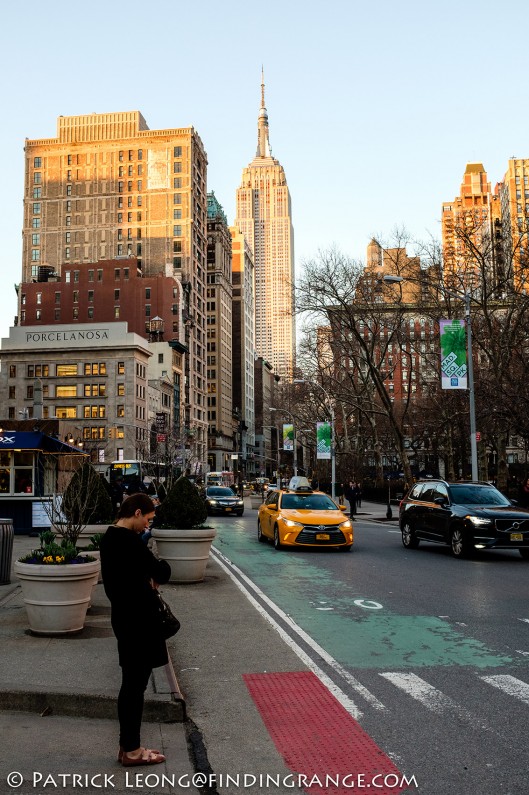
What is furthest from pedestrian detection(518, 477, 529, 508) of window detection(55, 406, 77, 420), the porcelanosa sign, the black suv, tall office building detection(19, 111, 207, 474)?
tall office building detection(19, 111, 207, 474)

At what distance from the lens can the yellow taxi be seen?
19.7 m

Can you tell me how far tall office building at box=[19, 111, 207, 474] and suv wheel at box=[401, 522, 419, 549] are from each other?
102m

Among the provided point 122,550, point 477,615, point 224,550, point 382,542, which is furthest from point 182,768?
point 382,542

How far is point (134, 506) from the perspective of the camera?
5.09 m

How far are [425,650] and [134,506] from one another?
4532 mm

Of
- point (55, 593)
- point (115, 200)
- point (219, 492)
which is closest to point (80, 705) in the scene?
point (55, 593)

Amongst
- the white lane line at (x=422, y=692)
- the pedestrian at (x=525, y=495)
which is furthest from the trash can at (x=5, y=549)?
the pedestrian at (x=525, y=495)

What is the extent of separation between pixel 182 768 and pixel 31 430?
22436 mm

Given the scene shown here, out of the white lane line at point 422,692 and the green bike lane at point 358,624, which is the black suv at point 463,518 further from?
the white lane line at point 422,692

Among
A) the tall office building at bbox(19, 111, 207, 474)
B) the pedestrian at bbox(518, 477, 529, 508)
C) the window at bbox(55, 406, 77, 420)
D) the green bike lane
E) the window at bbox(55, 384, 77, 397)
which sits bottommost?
the green bike lane

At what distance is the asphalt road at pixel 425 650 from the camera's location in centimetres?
504

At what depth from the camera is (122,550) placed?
486 centimetres

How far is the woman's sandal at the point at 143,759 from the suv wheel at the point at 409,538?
16629mm

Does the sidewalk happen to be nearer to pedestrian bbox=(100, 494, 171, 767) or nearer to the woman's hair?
pedestrian bbox=(100, 494, 171, 767)
